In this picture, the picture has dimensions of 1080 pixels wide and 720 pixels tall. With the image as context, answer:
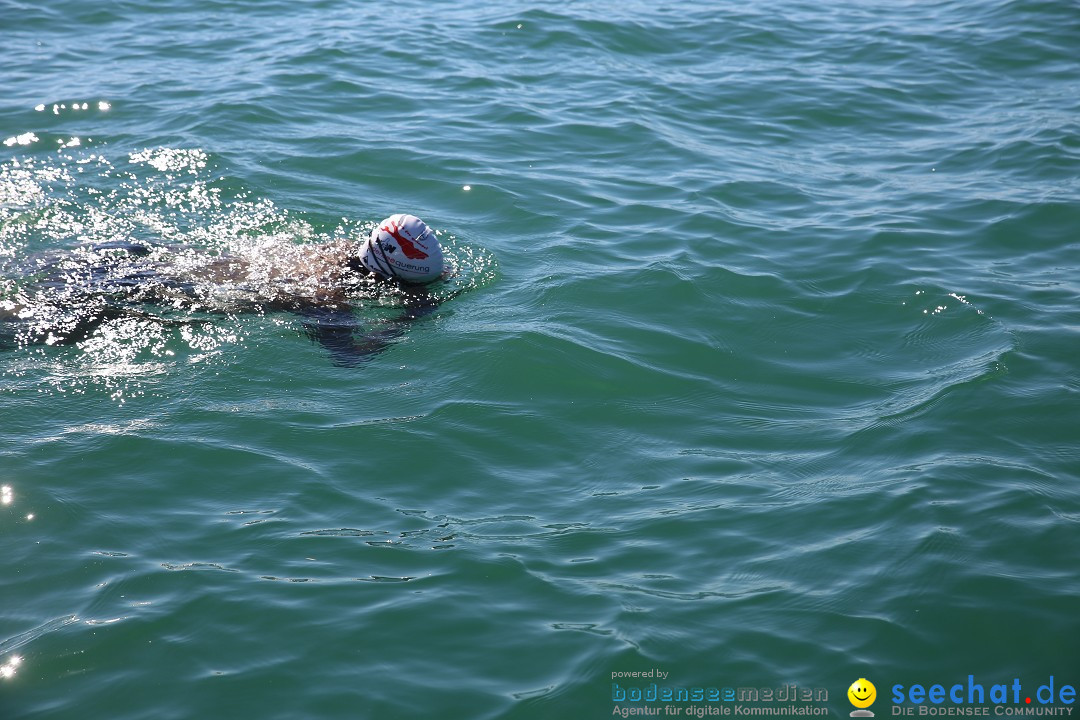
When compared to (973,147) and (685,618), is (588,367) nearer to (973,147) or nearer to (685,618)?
(685,618)

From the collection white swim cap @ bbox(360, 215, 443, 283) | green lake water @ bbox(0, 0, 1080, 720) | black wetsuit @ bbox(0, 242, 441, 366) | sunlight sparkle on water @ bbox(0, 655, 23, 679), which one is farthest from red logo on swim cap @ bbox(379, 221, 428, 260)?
sunlight sparkle on water @ bbox(0, 655, 23, 679)

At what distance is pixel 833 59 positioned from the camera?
1516 centimetres

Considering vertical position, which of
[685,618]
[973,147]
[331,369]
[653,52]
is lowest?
[685,618]

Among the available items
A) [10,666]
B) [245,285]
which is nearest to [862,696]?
[10,666]

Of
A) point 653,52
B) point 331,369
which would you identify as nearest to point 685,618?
point 331,369

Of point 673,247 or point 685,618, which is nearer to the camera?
point 685,618

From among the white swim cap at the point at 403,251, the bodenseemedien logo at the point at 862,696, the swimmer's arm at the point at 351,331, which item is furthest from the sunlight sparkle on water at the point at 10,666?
the white swim cap at the point at 403,251

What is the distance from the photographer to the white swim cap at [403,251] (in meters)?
8.64

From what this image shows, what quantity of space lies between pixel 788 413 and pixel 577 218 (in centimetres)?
395

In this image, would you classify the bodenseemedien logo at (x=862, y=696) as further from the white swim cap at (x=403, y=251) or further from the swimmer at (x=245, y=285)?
the white swim cap at (x=403, y=251)

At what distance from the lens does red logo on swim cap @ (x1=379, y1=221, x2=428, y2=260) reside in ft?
28.3

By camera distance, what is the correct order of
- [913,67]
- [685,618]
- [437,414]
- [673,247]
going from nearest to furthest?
[685,618]
[437,414]
[673,247]
[913,67]

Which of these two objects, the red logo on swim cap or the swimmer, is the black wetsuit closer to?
the swimmer

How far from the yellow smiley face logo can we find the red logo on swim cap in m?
5.37
